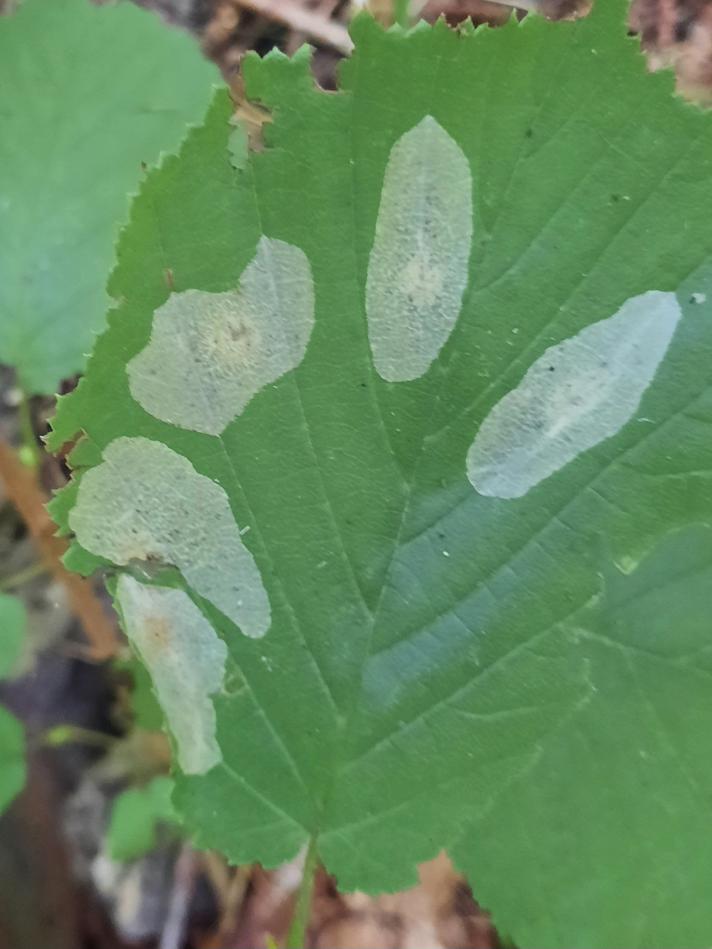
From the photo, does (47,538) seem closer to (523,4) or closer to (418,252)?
(418,252)

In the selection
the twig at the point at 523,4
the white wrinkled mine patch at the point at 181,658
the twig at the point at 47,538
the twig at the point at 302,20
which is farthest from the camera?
the twig at the point at 302,20

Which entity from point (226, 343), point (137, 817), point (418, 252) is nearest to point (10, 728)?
point (137, 817)

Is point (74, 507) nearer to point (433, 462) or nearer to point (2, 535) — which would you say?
point (433, 462)

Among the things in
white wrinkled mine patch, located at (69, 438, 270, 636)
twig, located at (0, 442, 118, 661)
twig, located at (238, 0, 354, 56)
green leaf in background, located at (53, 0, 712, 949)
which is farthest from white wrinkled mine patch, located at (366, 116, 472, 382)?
twig, located at (238, 0, 354, 56)

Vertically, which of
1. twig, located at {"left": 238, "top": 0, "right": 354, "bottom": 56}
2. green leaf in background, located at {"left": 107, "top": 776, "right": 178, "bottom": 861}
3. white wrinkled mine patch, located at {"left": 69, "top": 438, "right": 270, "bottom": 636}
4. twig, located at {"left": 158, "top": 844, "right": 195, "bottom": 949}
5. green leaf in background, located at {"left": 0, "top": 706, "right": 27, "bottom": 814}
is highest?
twig, located at {"left": 238, "top": 0, "right": 354, "bottom": 56}

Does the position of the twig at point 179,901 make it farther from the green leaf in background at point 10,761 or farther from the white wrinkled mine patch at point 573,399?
the white wrinkled mine patch at point 573,399

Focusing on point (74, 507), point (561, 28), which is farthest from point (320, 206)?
point (74, 507)

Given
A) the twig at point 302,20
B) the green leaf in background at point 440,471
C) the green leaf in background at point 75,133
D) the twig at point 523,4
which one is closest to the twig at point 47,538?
the green leaf in background at point 75,133

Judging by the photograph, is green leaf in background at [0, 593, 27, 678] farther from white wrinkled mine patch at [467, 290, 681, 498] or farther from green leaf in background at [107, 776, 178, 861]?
white wrinkled mine patch at [467, 290, 681, 498]
